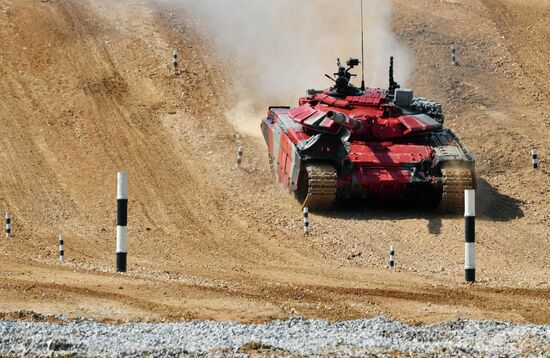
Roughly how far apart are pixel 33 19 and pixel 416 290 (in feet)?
85.4

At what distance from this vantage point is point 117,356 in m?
9.28

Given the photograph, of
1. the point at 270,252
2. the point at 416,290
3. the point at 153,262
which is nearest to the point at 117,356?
the point at 416,290

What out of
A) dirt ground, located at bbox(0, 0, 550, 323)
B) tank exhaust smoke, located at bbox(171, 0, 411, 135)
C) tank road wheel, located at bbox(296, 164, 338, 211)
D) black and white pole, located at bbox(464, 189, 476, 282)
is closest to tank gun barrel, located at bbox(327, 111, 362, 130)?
tank road wheel, located at bbox(296, 164, 338, 211)

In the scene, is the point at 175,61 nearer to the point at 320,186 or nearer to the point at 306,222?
the point at 320,186

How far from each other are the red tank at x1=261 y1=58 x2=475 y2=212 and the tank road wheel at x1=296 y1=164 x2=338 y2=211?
0.07 feet

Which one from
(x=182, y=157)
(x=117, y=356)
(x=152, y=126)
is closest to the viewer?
(x=117, y=356)

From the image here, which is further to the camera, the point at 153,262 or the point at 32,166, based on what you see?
the point at 32,166

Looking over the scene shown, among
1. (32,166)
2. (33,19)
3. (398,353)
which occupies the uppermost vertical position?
(33,19)

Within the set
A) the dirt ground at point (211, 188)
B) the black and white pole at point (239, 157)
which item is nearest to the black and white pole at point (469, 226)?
the dirt ground at point (211, 188)

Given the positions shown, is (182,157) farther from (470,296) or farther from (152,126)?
(470,296)

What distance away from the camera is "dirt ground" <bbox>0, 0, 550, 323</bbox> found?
41.3 ft

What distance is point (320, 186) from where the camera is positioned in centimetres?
2414

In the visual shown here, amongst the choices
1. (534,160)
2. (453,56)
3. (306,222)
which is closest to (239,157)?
(306,222)

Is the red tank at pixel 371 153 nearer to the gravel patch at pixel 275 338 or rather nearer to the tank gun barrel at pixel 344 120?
the tank gun barrel at pixel 344 120
